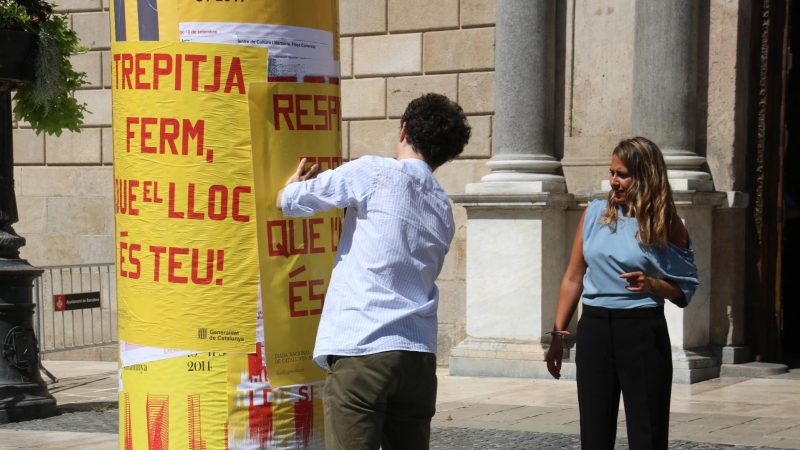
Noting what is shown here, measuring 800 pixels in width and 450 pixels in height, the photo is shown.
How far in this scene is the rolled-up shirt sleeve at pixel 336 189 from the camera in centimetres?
398

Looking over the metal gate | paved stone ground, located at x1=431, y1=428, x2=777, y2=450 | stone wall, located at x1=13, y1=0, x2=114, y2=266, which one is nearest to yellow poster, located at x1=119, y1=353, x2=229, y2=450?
paved stone ground, located at x1=431, y1=428, x2=777, y2=450

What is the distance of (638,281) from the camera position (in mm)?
4695

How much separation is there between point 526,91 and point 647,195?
19.8 ft

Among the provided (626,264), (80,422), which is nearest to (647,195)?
(626,264)

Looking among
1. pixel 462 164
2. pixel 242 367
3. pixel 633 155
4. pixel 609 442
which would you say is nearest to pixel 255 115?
pixel 242 367

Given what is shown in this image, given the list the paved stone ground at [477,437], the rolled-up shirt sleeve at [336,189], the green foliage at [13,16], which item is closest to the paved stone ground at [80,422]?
the paved stone ground at [477,437]

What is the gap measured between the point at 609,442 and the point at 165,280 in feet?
6.30

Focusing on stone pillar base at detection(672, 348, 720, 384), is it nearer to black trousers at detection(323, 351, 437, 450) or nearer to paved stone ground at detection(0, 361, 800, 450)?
paved stone ground at detection(0, 361, 800, 450)

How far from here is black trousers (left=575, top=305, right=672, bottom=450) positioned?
15.7 ft

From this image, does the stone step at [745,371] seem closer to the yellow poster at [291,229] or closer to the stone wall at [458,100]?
the stone wall at [458,100]

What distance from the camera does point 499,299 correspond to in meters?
10.5

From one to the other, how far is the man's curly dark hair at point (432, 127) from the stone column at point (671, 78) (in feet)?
20.3

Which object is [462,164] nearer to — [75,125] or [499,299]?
[499,299]

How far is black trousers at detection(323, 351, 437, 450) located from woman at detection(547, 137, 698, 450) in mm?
1018
